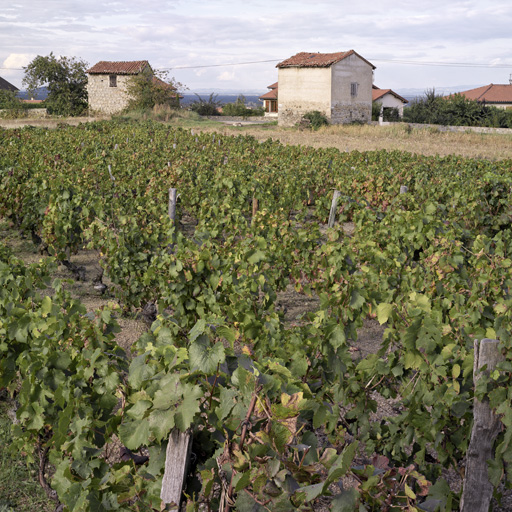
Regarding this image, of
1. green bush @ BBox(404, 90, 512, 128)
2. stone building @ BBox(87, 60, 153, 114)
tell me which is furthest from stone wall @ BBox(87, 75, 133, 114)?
green bush @ BBox(404, 90, 512, 128)

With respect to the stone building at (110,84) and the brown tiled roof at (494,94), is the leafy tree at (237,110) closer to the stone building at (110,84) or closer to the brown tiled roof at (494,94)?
the stone building at (110,84)

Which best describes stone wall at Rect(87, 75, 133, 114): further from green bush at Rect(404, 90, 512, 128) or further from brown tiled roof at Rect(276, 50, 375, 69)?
green bush at Rect(404, 90, 512, 128)

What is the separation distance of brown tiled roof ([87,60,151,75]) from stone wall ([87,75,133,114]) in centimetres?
41

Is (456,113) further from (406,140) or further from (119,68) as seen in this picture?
(119,68)

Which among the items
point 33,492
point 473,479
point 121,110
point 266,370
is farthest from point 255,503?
point 121,110

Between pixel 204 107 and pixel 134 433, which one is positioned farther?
pixel 204 107

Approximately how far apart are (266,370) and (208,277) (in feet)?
9.32

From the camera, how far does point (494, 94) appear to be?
63938 mm

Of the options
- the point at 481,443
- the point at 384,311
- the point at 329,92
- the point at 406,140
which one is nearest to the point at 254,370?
the point at 384,311

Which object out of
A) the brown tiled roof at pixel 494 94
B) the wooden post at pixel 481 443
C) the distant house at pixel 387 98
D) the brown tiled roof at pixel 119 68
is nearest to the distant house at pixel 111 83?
the brown tiled roof at pixel 119 68

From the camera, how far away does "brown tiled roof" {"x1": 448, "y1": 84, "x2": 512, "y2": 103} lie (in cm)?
6253

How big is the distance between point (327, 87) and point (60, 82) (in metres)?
24.7

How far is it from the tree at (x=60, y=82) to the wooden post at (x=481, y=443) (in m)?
51.5

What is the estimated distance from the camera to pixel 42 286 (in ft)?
15.0
